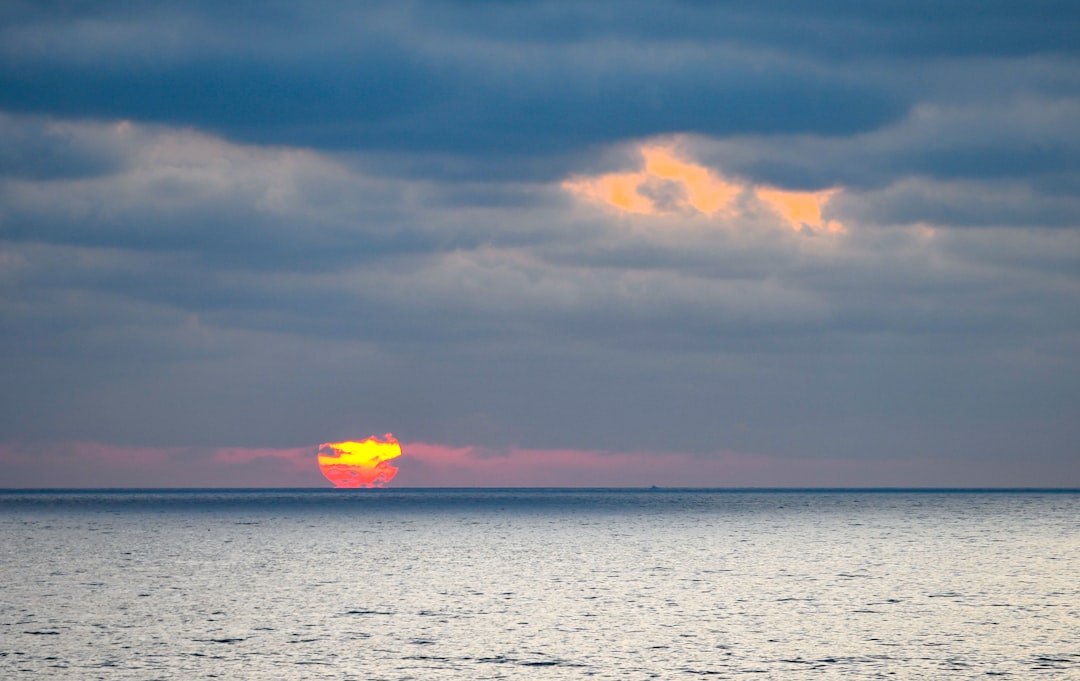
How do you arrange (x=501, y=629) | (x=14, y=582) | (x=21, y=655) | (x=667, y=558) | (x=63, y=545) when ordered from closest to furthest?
1. (x=21, y=655)
2. (x=501, y=629)
3. (x=14, y=582)
4. (x=667, y=558)
5. (x=63, y=545)

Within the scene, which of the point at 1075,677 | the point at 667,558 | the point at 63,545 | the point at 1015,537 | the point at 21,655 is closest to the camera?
the point at 1075,677

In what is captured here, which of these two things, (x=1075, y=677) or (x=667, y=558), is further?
(x=667, y=558)

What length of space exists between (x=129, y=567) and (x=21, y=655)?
41.7 m

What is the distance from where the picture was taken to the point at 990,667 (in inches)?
1523

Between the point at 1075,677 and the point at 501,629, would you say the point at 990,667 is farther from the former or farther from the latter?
the point at 501,629

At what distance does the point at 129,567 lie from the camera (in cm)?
8181

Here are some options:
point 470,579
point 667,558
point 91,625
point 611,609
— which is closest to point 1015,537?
point 667,558

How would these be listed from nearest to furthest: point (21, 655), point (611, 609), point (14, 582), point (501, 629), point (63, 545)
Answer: point (21, 655), point (501, 629), point (611, 609), point (14, 582), point (63, 545)

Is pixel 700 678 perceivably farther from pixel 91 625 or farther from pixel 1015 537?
pixel 1015 537

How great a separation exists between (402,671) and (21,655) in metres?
13.8

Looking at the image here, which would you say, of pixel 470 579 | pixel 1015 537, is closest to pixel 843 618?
pixel 470 579

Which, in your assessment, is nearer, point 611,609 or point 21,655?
point 21,655

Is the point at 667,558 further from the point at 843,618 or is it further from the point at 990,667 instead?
the point at 990,667

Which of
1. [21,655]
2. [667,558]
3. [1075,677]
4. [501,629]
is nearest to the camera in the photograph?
[1075,677]
